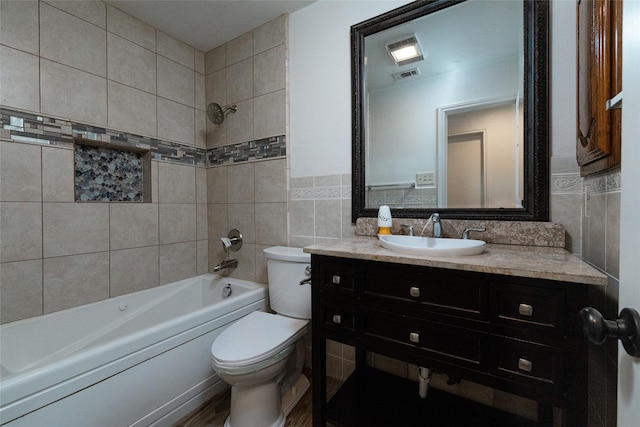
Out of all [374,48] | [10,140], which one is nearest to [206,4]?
[374,48]

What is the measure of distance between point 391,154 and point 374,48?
61 cm

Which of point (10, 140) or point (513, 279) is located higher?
point (10, 140)

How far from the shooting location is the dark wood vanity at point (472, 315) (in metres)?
0.71

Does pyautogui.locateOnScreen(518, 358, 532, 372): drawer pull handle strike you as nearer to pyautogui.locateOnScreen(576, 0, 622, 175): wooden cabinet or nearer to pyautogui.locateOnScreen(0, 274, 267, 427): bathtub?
pyautogui.locateOnScreen(576, 0, 622, 175): wooden cabinet

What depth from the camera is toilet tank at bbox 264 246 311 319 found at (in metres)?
1.49

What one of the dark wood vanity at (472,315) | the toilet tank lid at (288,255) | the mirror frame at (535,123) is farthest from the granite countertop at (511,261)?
the toilet tank lid at (288,255)

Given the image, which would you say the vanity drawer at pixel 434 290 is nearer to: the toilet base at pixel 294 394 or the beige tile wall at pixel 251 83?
the toilet base at pixel 294 394

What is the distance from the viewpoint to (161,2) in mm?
1665

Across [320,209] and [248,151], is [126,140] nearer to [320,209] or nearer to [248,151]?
[248,151]

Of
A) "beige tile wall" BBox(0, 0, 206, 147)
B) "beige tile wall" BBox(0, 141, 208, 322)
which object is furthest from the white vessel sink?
"beige tile wall" BBox(0, 0, 206, 147)

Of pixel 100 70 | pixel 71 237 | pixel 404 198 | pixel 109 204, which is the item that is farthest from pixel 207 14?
pixel 404 198

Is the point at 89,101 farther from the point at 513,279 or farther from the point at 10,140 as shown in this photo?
the point at 513,279

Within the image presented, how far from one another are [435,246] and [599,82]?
2.39 ft

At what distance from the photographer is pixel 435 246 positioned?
1.17 meters
